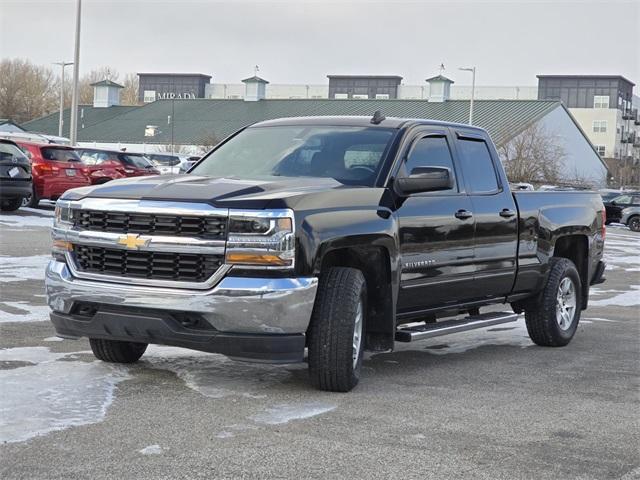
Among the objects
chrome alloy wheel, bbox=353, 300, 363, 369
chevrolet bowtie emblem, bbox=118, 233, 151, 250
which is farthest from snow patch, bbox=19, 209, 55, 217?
chrome alloy wheel, bbox=353, 300, 363, 369

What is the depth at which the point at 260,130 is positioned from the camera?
831cm

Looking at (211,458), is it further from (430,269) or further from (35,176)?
(35,176)

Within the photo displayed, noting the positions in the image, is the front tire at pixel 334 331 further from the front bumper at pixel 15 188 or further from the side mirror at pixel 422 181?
the front bumper at pixel 15 188

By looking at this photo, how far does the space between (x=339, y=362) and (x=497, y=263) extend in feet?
7.91

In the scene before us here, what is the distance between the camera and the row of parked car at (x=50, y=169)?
22031mm

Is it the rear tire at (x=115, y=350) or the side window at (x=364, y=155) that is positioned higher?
the side window at (x=364, y=155)

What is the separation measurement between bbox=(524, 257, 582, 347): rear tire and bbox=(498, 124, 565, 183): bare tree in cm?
4464

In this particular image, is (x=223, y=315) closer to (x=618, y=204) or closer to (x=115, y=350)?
(x=115, y=350)

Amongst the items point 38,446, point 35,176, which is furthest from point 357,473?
point 35,176

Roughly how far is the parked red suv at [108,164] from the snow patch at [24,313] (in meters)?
17.0

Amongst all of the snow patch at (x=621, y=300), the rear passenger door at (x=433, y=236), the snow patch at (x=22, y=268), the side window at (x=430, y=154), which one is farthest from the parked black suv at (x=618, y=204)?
the rear passenger door at (x=433, y=236)

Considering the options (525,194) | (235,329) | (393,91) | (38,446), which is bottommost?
(38,446)

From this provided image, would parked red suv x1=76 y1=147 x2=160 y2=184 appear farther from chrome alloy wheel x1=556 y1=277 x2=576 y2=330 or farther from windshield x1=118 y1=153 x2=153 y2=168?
chrome alloy wheel x1=556 y1=277 x2=576 y2=330

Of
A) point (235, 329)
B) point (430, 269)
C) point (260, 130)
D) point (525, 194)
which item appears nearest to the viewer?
point (235, 329)
